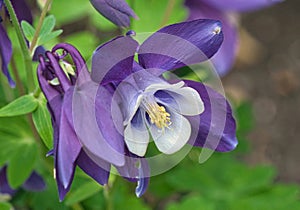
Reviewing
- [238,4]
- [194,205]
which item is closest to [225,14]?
[238,4]

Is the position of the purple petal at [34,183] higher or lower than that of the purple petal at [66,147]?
lower

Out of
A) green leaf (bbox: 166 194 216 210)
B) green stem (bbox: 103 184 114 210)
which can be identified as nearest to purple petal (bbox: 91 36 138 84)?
green stem (bbox: 103 184 114 210)

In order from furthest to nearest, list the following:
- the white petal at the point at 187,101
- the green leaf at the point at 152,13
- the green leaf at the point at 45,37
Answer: the green leaf at the point at 152,13 < the green leaf at the point at 45,37 < the white petal at the point at 187,101

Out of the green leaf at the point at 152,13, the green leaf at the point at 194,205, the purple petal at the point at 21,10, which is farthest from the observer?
the green leaf at the point at 152,13

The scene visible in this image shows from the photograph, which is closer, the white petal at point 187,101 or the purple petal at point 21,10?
the white petal at point 187,101

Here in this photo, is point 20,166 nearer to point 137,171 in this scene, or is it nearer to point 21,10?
point 21,10

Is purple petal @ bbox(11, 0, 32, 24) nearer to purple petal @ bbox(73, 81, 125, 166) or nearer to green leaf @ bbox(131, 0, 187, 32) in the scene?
purple petal @ bbox(73, 81, 125, 166)

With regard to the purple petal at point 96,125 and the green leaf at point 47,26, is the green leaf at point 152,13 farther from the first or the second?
the purple petal at point 96,125

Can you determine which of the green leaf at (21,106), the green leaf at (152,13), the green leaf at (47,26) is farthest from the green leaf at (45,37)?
the green leaf at (152,13)
